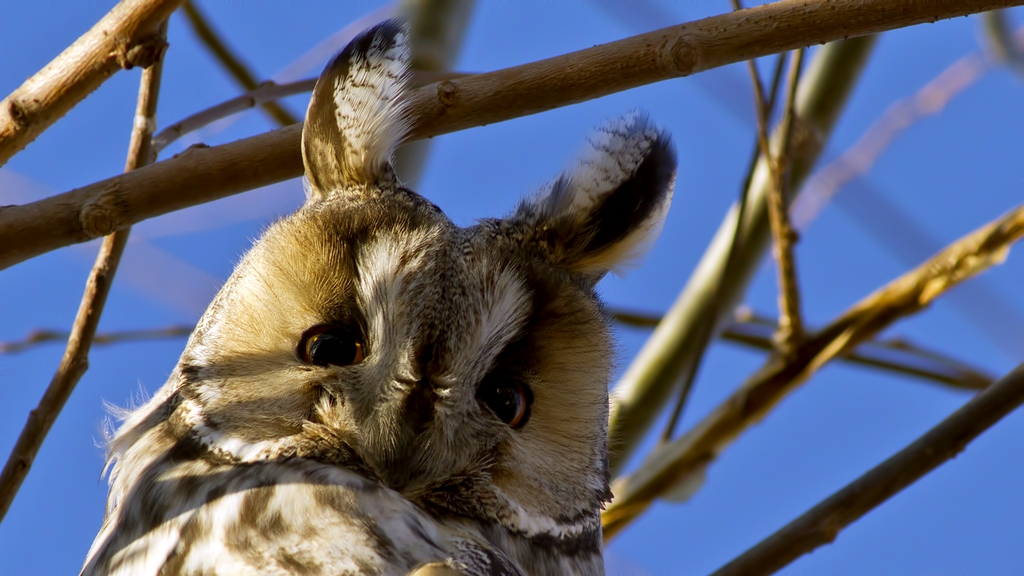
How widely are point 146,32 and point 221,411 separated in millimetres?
844

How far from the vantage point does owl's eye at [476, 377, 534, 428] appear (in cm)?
264

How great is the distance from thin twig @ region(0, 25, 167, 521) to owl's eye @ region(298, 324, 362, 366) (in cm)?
49

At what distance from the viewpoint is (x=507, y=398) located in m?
2.70

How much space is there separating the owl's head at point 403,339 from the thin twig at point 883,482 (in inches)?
21.5

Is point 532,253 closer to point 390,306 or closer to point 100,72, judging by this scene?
point 390,306

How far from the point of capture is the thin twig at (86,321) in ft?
8.16

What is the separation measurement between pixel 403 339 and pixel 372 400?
5.9 inches

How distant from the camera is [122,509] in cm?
251

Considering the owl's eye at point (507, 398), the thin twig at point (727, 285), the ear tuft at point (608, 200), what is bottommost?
the owl's eye at point (507, 398)

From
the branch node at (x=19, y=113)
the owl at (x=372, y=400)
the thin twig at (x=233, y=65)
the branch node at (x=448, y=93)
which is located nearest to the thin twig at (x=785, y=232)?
the owl at (x=372, y=400)

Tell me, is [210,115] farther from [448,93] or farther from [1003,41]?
[1003,41]

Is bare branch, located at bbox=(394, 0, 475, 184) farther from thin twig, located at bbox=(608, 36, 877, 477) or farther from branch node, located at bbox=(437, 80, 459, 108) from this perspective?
branch node, located at bbox=(437, 80, 459, 108)

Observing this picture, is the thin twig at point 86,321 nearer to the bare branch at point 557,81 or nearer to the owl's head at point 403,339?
the owl's head at point 403,339

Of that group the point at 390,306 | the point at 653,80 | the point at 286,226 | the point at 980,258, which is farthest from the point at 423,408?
the point at 980,258
